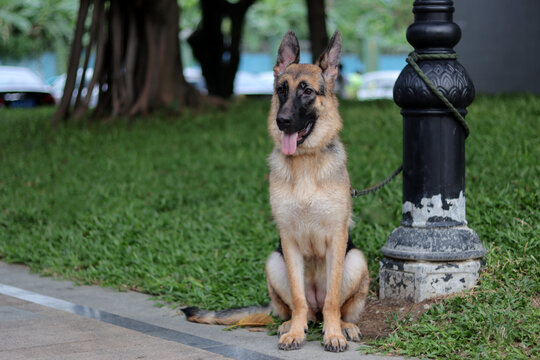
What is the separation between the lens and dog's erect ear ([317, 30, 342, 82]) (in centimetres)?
482

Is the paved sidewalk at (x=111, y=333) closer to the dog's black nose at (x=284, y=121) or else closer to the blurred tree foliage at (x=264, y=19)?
the dog's black nose at (x=284, y=121)

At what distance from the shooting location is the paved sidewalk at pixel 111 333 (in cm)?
442

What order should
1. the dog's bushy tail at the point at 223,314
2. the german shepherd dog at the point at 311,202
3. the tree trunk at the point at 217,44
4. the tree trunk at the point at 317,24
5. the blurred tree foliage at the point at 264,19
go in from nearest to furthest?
the german shepherd dog at the point at 311,202 → the dog's bushy tail at the point at 223,314 → the tree trunk at the point at 317,24 → the tree trunk at the point at 217,44 → the blurred tree foliage at the point at 264,19

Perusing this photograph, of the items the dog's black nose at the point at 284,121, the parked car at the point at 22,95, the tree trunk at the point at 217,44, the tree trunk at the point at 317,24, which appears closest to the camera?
the dog's black nose at the point at 284,121

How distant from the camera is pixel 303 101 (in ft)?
15.3

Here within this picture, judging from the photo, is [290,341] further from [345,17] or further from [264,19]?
[264,19]

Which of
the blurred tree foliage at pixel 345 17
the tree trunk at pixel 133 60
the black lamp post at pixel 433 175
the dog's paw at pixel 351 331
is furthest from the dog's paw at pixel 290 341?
the blurred tree foliage at pixel 345 17

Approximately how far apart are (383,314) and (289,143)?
140 cm

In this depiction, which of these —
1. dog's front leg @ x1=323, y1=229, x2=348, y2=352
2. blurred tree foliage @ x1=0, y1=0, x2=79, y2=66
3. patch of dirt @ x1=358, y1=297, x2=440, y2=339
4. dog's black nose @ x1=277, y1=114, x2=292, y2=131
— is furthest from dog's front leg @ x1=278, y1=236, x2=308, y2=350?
blurred tree foliage @ x1=0, y1=0, x2=79, y2=66

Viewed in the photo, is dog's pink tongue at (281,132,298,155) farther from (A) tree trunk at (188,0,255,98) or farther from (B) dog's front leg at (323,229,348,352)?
(A) tree trunk at (188,0,255,98)

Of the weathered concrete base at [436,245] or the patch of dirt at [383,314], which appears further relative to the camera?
the weathered concrete base at [436,245]

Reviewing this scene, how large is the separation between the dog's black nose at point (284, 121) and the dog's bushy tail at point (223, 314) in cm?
142

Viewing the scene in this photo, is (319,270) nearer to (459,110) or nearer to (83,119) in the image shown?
(459,110)

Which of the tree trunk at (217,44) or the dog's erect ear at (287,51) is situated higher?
the tree trunk at (217,44)
